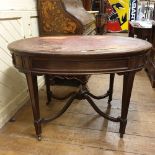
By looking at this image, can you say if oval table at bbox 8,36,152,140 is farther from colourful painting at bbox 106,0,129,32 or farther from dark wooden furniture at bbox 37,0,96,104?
colourful painting at bbox 106,0,129,32

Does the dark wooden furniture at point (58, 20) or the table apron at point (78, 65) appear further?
the dark wooden furniture at point (58, 20)

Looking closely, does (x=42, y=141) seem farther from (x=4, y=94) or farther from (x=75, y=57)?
(x=75, y=57)

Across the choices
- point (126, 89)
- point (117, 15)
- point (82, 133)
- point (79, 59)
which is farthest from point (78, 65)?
point (117, 15)

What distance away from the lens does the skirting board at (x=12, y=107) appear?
176 centimetres

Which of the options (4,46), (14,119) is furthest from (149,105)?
(4,46)

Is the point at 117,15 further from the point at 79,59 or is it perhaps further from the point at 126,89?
the point at 79,59

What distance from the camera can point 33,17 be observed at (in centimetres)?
231

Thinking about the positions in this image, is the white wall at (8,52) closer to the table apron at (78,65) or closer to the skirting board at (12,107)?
the skirting board at (12,107)

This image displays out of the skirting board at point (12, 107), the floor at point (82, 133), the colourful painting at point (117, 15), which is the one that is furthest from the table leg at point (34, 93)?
the colourful painting at point (117, 15)

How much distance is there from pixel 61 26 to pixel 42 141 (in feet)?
3.98

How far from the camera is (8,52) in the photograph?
1.87 meters

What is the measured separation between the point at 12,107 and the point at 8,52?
1.63 ft

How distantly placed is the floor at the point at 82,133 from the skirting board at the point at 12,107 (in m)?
0.04

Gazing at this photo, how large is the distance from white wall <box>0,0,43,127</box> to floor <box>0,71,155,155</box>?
0.36ft
